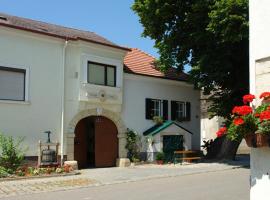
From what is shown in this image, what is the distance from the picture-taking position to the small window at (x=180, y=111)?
24281 millimetres

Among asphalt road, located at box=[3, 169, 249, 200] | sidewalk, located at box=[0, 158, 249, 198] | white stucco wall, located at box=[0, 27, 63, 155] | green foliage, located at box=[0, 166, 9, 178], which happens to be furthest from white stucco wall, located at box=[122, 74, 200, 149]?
Result: green foliage, located at box=[0, 166, 9, 178]

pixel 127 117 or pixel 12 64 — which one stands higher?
pixel 12 64

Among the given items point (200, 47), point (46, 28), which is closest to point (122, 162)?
point (200, 47)

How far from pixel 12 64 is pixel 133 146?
7.47 meters

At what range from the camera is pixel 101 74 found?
20359 mm

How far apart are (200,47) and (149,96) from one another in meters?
3.91

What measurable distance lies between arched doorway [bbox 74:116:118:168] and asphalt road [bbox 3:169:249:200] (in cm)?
610

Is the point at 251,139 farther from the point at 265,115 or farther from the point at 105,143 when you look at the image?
the point at 105,143

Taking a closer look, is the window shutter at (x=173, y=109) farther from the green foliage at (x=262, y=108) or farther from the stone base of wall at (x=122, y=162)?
the green foliage at (x=262, y=108)

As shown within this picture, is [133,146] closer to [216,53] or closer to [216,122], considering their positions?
[216,53]

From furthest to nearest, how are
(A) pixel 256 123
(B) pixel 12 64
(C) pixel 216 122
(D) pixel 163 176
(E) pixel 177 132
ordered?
(C) pixel 216 122
(E) pixel 177 132
(B) pixel 12 64
(D) pixel 163 176
(A) pixel 256 123

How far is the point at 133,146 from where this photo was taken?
2153 centimetres

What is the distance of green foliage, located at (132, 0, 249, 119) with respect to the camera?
20.0 meters

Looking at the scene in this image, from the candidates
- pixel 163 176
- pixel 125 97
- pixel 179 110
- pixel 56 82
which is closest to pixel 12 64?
pixel 56 82
